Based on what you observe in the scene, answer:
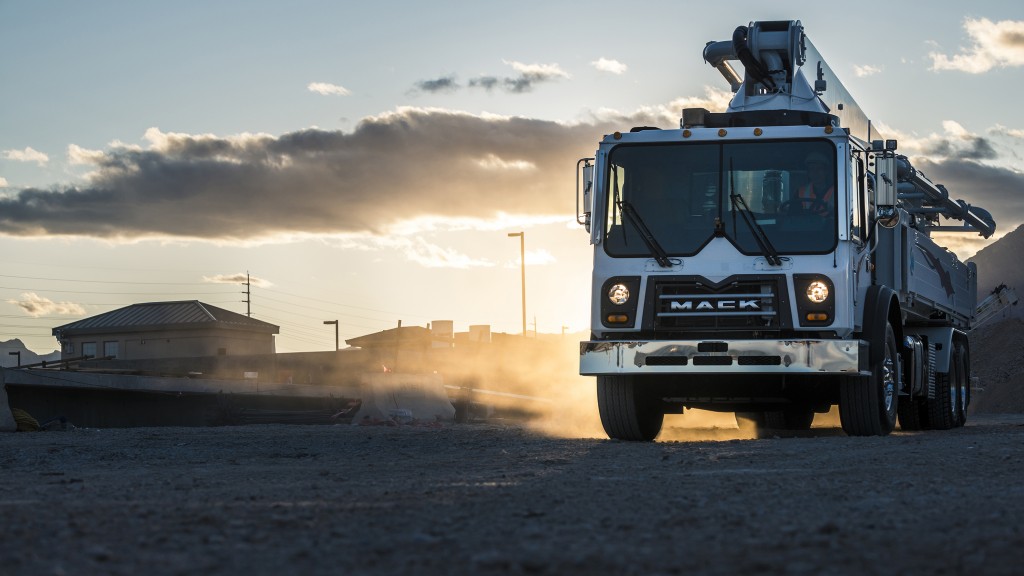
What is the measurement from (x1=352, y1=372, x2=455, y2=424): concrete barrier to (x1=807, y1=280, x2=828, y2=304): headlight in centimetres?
1233

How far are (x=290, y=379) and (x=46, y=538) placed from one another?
5170 cm

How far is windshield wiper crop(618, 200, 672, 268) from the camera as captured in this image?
13.3 m

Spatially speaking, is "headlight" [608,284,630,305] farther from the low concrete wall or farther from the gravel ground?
the low concrete wall

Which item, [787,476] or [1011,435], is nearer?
[787,476]

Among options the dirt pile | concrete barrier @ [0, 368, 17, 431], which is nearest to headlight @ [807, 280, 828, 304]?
concrete barrier @ [0, 368, 17, 431]

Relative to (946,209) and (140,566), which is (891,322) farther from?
(140,566)

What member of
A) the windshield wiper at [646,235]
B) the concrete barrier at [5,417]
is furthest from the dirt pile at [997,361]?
the windshield wiper at [646,235]

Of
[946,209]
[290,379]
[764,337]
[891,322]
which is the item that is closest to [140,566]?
[764,337]

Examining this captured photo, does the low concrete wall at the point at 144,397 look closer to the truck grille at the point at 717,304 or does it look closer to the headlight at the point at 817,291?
the truck grille at the point at 717,304

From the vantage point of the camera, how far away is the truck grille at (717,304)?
43.0 ft

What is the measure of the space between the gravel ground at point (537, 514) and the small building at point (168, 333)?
205 feet

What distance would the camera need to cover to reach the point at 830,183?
13.3 m

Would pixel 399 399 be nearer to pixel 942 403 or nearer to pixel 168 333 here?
pixel 942 403

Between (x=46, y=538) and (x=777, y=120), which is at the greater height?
(x=777, y=120)
